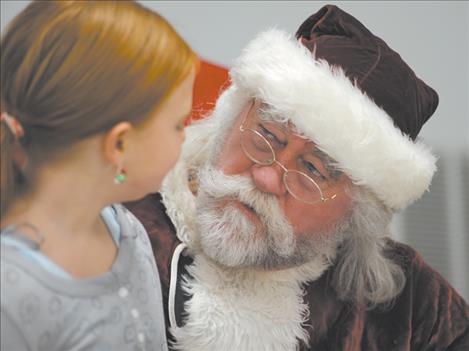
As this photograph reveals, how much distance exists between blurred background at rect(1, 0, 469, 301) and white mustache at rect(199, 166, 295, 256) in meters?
0.76

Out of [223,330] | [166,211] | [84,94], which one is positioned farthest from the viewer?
[166,211]

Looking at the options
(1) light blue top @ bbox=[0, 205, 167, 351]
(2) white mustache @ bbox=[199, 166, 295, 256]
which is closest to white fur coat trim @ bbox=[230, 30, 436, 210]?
(2) white mustache @ bbox=[199, 166, 295, 256]

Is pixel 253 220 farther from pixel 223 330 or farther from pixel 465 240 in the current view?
pixel 465 240

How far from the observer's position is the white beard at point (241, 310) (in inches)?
45.9

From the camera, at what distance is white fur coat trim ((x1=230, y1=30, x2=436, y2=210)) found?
3.78 ft

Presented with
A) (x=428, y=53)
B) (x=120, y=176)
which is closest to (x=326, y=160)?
(x=120, y=176)

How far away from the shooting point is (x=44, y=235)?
75cm

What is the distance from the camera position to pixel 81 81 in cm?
70

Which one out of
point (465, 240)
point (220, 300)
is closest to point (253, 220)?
point (220, 300)

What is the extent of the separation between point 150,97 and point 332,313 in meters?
0.72

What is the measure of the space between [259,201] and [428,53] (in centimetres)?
123

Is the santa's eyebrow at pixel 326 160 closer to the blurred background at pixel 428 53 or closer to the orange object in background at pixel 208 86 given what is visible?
the orange object in background at pixel 208 86

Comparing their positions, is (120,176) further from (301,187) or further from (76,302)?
(301,187)

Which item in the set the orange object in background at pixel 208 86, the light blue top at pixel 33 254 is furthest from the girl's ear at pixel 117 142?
the orange object in background at pixel 208 86
